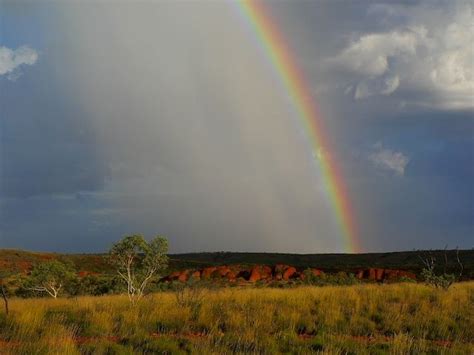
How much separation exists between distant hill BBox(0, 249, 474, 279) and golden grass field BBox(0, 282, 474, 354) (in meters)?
36.0

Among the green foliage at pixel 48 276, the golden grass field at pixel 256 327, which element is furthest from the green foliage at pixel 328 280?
the golden grass field at pixel 256 327

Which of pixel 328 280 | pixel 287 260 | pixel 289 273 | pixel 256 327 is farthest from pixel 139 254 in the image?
pixel 287 260

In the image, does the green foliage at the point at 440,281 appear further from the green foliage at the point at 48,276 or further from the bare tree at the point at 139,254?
the green foliage at the point at 48,276

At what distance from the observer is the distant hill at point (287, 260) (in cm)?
6631

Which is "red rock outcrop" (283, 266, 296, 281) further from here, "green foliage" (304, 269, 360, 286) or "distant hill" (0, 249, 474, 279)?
"distant hill" (0, 249, 474, 279)

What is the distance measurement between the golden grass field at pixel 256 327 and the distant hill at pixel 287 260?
36.0 metres

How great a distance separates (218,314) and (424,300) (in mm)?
7881

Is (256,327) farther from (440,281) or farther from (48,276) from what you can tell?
(48,276)

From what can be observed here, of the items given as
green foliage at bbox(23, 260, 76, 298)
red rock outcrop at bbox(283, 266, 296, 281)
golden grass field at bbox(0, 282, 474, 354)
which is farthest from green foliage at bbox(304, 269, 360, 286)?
golden grass field at bbox(0, 282, 474, 354)

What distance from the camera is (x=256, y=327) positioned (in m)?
12.5

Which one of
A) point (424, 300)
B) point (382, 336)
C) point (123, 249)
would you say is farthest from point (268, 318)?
point (123, 249)

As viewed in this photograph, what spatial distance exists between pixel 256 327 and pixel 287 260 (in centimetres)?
9563

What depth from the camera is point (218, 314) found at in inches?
569

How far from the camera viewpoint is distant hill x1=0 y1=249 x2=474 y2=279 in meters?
66.3
